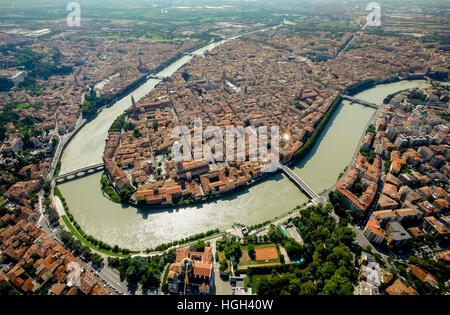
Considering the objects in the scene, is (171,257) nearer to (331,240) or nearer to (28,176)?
(331,240)

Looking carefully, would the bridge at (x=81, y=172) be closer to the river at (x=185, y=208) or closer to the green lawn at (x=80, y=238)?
the river at (x=185, y=208)

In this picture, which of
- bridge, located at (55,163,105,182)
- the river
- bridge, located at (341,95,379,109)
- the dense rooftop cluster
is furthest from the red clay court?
bridge, located at (341,95,379,109)

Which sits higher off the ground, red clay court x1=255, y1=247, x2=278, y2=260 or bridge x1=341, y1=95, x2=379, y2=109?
bridge x1=341, y1=95, x2=379, y2=109

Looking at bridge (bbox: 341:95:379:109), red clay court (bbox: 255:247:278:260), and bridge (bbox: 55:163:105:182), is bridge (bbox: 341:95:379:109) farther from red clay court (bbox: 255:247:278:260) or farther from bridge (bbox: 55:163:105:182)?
bridge (bbox: 55:163:105:182)

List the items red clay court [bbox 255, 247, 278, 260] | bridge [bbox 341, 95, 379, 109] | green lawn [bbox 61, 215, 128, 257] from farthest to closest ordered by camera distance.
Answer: bridge [bbox 341, 95, 379, 109], green lawn [bbox 61, 215, 128, 257], red clay court [bbox 255, 247, 278, 260]

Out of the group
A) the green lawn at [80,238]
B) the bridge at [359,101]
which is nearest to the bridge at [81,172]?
the green lawn at [80,238]

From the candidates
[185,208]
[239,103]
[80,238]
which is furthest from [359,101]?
[80,238]
